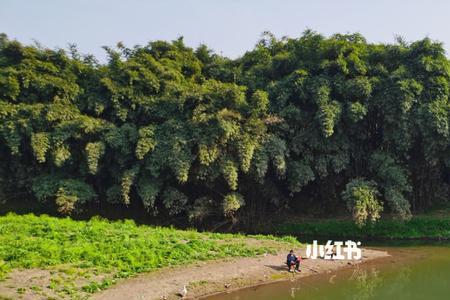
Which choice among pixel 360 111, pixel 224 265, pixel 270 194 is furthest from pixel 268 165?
pixel 224 265

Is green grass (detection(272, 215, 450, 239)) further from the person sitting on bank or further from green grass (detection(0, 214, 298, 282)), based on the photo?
the person sitting on bank

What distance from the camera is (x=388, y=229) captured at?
Answer: 1103 inches

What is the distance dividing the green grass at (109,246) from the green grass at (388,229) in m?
5.83

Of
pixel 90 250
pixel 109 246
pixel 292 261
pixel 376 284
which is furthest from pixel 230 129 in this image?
pixel 376 284

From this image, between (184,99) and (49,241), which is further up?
(184,99)

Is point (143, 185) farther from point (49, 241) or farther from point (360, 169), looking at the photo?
point (360, 169)

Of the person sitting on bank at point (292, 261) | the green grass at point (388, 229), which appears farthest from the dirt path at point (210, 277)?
the green grass at point (388, 229)

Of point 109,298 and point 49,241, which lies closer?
point 109,298

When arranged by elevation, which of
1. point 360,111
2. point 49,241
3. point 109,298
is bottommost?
point 109,298

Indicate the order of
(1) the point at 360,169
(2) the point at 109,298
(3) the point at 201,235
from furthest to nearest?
(1) the point at 360,169
(3) the point at 201,235
(2) the point at 109,298

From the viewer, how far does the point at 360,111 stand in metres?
26.2

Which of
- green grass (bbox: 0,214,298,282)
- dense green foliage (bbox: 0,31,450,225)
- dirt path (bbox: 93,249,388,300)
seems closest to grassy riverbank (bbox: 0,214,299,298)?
green grass (bbox: 0,214,298,282)

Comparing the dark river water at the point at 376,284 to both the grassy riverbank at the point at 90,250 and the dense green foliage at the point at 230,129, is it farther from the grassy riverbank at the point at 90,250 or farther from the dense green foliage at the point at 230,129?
the dense green foliage at the point at 230,129

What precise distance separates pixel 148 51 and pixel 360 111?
547 inches
